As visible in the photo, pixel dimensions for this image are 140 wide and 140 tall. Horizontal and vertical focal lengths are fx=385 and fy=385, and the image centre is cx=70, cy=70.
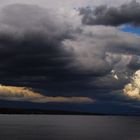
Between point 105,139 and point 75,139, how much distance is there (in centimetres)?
1172

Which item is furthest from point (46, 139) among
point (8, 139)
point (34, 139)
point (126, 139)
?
point (126, 139)

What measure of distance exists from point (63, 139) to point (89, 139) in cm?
1028

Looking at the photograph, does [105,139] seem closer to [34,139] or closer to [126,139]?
[126,139]

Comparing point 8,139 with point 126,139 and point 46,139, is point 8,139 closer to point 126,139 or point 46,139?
point 46,139

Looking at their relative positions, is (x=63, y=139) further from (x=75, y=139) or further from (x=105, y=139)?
(x=105, y=139)

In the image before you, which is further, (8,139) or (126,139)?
(126,139)

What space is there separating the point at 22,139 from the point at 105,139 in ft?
106

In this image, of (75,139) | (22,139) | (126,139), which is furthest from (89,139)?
(22,139)

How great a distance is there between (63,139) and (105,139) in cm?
1638

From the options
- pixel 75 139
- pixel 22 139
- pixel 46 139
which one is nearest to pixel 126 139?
pixel 75 139

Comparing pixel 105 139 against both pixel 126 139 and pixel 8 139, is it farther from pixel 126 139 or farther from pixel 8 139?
pixel 8 139

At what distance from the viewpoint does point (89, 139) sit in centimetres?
14775

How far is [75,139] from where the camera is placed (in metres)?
150

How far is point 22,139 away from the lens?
484ft
